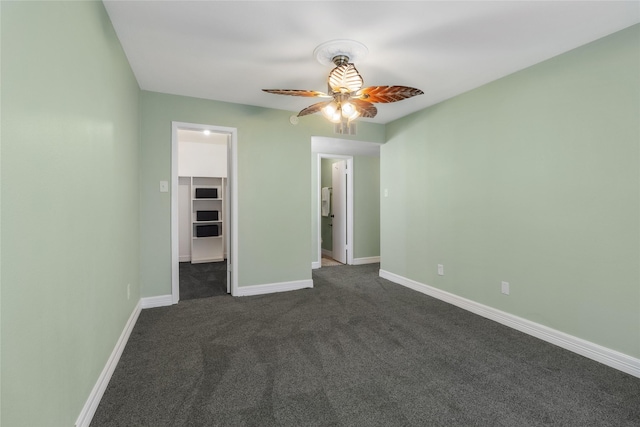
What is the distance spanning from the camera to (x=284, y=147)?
4.00 m

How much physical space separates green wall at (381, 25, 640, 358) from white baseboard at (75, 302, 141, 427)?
3354 millimetres

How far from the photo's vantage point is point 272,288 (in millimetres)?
3939

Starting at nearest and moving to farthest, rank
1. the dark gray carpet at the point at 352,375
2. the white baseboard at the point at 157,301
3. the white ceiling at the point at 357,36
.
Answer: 1. the dark gray carpet at the point at 352,375
2. the white ceiling at the point at 357,36
3. the white baseboard at the point at 157,301

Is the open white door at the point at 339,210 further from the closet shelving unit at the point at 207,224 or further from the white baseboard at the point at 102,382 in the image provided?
the white baseboard at the point at 102,382

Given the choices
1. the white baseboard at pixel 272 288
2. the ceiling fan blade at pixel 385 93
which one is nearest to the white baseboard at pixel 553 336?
the white baseboard at pixel 272 288

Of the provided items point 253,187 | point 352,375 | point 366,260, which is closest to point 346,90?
point 253,187

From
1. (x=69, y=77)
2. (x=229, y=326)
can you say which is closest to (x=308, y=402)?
(x=229, y=326)

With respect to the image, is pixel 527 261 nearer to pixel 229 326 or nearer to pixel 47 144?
pixel 229 326

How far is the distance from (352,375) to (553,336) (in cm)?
184

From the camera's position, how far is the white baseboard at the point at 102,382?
152 centimetres

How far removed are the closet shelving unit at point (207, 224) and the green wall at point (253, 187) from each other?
268 cm

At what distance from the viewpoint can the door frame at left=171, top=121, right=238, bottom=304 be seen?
11.4 ft

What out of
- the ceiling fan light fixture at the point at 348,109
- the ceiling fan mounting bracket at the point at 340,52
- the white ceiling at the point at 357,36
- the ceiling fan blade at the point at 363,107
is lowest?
the ceiling fan light fixture at the point at 348,109

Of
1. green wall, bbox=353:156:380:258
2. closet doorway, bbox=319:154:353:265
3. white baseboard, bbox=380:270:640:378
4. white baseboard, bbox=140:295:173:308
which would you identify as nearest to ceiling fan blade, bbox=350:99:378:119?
white baseboard, bbox=380:270:640:378
